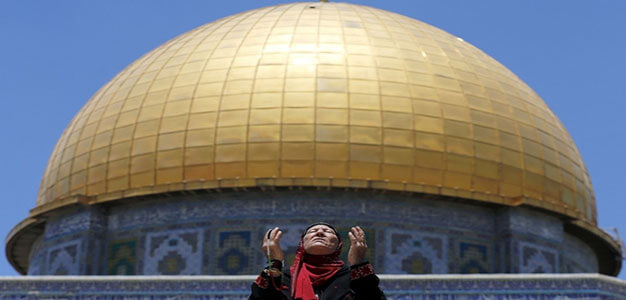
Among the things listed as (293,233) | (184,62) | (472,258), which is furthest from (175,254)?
(472,258)

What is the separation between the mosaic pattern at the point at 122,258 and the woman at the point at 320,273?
515 inches

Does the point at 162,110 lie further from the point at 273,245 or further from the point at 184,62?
the point at 273,245

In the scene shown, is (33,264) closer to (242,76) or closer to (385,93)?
(242,76)

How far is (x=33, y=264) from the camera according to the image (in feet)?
64.2

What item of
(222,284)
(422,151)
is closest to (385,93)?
(422,151)

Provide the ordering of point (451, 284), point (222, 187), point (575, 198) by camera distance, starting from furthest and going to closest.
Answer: point (575, 198)
point (222, 187)
point (451, 284)

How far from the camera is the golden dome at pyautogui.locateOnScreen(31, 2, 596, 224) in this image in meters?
17.2

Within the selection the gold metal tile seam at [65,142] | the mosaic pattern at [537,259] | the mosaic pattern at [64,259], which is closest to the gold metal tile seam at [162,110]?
the gold metal tile seam at [65,142]

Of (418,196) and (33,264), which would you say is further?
(33,264)

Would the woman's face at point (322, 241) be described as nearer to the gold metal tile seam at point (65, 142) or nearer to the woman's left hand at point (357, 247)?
the woman's left hand at point (357, 247)

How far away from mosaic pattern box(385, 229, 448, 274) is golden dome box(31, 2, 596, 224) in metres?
0.64

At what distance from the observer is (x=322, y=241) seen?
4.63 meters

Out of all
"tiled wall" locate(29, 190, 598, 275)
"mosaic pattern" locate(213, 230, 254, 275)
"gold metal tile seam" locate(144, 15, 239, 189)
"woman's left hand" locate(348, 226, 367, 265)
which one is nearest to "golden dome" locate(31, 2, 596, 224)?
"gold metal tile seam" locate(144, 15, 239, 189)

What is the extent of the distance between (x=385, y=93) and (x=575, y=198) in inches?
129
